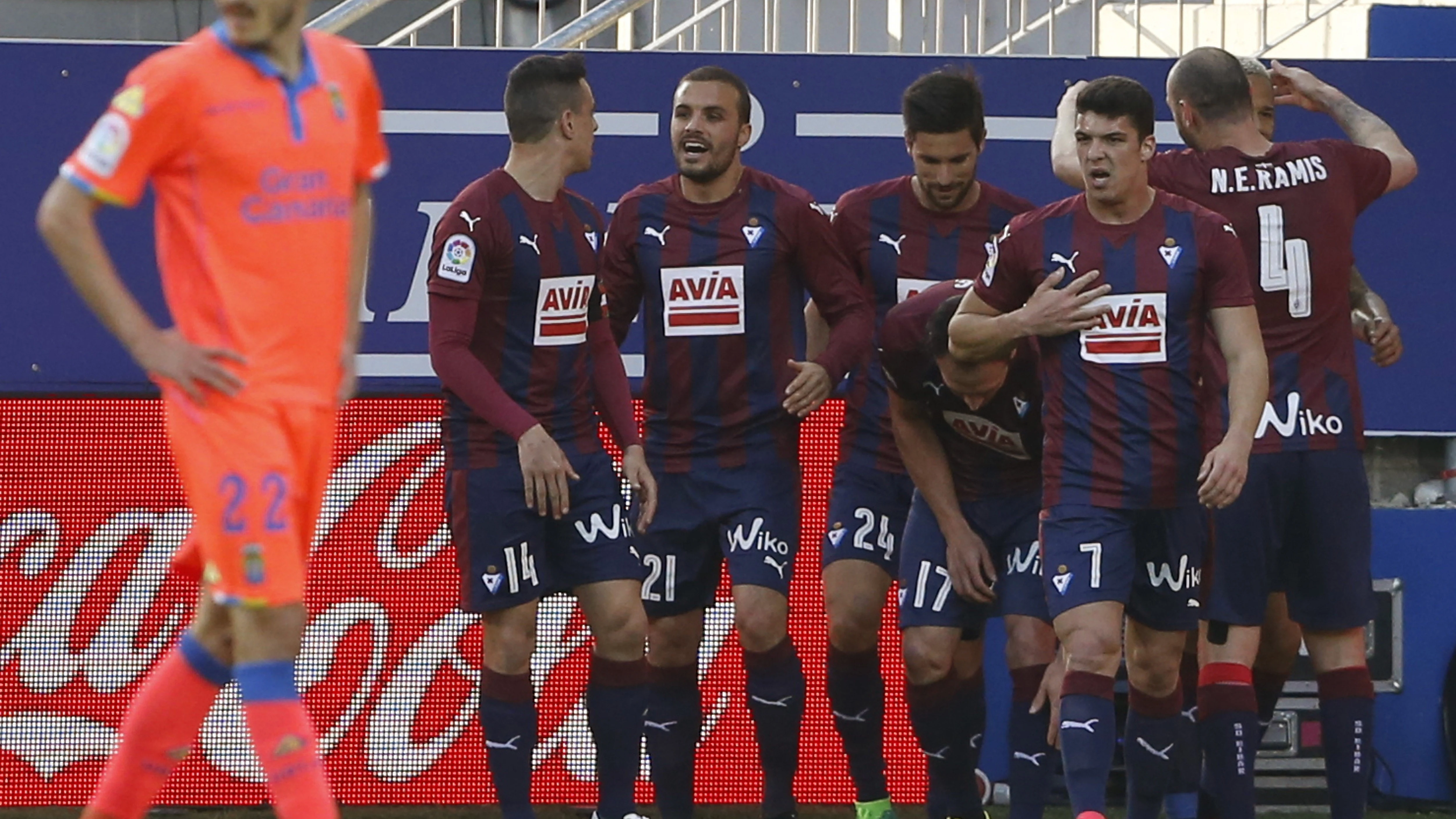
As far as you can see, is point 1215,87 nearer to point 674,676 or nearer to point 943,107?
point 943,107

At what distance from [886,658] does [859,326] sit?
1268 millimetres

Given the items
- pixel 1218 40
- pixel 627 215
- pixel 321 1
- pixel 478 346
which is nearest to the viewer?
pixel 478 346

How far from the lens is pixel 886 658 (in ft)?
22.0

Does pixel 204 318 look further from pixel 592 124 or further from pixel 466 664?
pixel 466 664

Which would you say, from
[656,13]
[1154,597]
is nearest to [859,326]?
[1154,597]

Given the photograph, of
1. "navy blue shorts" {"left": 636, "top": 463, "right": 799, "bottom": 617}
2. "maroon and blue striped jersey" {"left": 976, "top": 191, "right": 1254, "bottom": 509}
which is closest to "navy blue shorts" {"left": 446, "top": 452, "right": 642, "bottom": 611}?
"navy blue shorts" {"left": 636, "top": 463, "right": 799, "bottom": 617}

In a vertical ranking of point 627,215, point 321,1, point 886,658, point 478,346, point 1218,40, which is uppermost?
point 321,1

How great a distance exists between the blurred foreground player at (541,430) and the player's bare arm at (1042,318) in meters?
1.00

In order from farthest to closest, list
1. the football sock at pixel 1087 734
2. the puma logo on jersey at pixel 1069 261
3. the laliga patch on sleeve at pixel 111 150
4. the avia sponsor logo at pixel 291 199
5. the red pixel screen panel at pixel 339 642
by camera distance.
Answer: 1. the red pixel screen panel at pixel 339 642
2. the puma logo on jersey at pixel 1069 261
3. the football sock at pixel 1087 734
4. the avia sponsor logo at pixel 291 199
5. the laliga patch on sleeve at pixel 111 150

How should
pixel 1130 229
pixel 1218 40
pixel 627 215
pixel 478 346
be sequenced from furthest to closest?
pixel 1218 40
pixel 627 215
pixel 478 346
pixel 1130 229

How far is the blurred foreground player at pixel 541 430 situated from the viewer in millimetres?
5629

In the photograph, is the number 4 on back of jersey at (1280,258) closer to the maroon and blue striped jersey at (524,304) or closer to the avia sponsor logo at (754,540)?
the avia sponsor logo at (754,540)

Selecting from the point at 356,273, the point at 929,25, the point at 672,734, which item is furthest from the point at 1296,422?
the point at 929,25

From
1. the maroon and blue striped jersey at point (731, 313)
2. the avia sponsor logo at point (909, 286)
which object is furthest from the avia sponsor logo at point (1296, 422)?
the maroon and blue striped jersey at point (731, 313)
